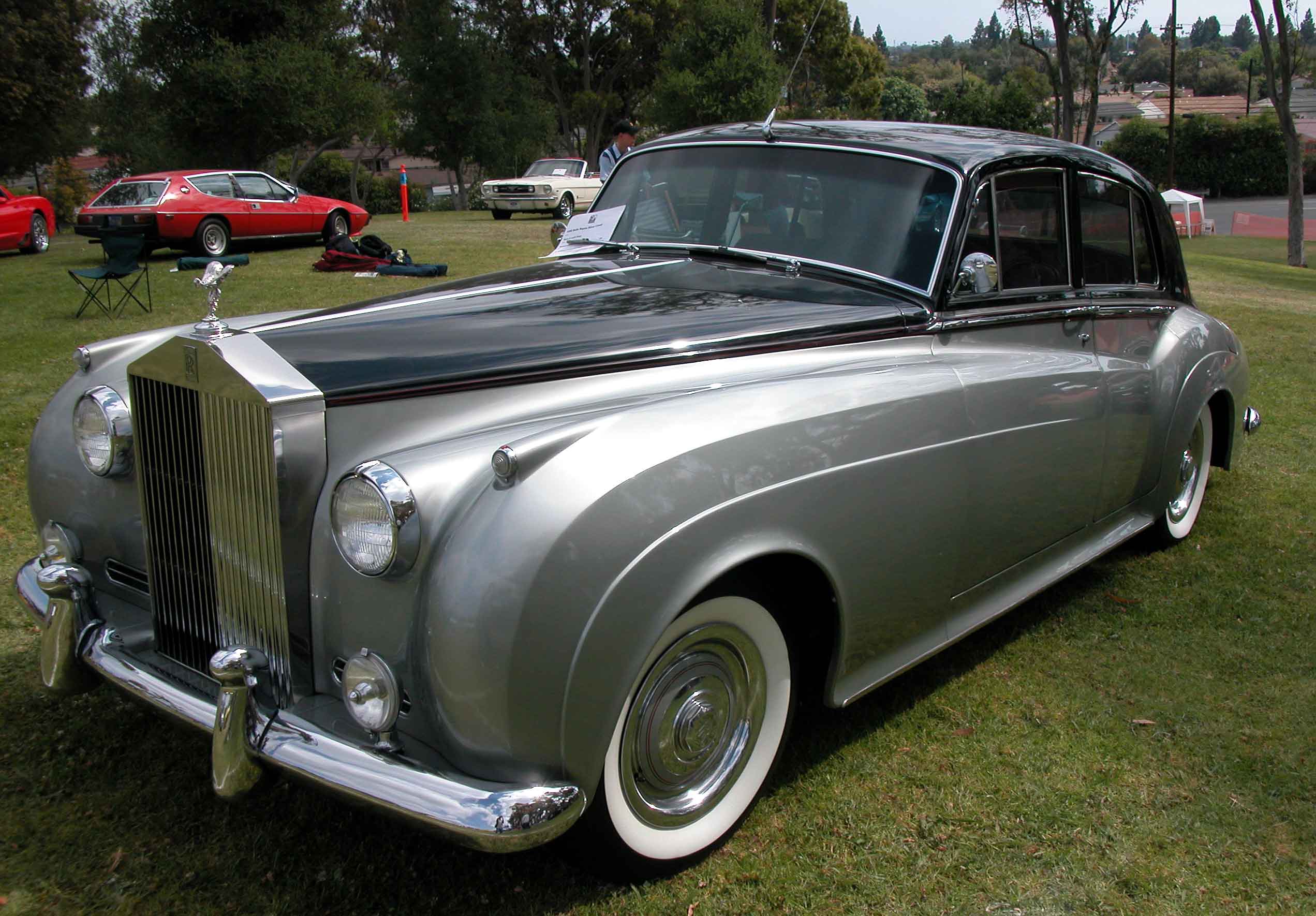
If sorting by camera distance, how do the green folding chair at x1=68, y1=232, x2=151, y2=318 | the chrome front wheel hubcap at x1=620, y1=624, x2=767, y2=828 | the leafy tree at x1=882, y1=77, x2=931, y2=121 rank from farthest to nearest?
the leafy tree at x1=882, y1=77, x2=931, y2=121
the green folding chair at x1=68, y1=232, x2=151, y2=318
the chrome front wheel hubcap at x1=620, y1=624, x2=767, y2=828

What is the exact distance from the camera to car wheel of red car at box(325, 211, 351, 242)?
57.8ft

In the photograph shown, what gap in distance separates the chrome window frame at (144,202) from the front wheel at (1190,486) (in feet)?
47.0

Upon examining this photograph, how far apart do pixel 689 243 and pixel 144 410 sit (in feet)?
6.22

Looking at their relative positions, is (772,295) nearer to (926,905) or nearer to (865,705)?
(865,705)

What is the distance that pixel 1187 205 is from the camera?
27406 millimetres

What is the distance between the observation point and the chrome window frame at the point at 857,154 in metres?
3.15

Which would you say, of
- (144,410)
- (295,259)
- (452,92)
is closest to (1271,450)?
(144,410)

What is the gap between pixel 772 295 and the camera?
3.09 meters

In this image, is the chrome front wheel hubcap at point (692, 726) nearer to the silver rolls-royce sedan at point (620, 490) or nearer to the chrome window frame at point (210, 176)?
the silver rolls-royce sedan at point (620, 490)

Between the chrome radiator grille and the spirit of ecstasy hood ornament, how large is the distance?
0.16 metres

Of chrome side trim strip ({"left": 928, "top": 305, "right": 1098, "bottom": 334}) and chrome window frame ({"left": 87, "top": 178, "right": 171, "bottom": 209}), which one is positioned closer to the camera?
chrome side trim strip ({"left": 928, "top": 305, "right": 1098, "bottom": 334})

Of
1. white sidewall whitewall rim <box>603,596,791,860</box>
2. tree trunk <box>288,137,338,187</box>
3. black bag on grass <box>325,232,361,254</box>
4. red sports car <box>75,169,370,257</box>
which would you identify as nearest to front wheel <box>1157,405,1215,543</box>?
Result: white sidewall whitewall rim <box>603,596,791,860</box>

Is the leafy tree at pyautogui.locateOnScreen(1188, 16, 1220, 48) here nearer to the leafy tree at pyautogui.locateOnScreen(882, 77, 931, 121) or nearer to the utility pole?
the leafy tree at pyautogui.locateOnScreen(882, 77, 931, 121)

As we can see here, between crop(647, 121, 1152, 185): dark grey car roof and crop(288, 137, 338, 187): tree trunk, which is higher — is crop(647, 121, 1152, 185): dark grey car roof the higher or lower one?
the lower one
